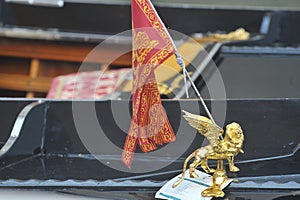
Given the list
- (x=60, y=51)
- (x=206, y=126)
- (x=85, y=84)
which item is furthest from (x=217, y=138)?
(x=60, y=51)

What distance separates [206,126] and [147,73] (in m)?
0.14

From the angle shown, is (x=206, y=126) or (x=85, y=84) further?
(x=85, y=84)

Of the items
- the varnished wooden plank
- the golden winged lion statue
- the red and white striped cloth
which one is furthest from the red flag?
the varnished wooden plank

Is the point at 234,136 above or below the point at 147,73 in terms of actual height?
below

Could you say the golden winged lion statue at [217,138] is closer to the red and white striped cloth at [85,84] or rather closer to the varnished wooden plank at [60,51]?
the red and white striped cloth at [85,84]

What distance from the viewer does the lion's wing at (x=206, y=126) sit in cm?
102

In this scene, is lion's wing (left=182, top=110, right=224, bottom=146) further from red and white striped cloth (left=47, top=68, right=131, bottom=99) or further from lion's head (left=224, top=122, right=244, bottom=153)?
red and white striped cloth (left=47, top=68, right=131, bottom=99)

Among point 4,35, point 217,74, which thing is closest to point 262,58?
point 217,74

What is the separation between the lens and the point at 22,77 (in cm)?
264

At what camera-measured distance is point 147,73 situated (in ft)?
3.51

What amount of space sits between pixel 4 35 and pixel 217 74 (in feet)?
3.79

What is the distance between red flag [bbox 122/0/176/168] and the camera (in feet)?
3.43

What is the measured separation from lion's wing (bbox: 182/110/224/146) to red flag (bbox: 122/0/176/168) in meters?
0.09

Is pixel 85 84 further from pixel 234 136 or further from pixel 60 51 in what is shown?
pixel 234 136
